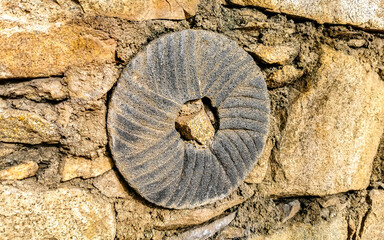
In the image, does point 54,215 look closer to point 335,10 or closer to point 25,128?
point 25,128

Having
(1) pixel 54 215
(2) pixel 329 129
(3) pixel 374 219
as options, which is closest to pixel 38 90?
(1) pixel 54 215

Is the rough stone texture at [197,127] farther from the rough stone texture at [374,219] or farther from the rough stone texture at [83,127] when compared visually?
the rough stone texture at [374,219]

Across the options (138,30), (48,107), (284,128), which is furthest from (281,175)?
(48,107)

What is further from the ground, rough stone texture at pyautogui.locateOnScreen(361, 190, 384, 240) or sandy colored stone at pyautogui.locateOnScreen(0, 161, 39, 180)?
sandy colored stone at pyautogui.locateOnScreen(0, 161, 39, 180)

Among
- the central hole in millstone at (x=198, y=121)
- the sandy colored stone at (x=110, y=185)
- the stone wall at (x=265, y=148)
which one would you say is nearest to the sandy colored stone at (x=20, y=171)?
the stone wall at (x=265, y=148)

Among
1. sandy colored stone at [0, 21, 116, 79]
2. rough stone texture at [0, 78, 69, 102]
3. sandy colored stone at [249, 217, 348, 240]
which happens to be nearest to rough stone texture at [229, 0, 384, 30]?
sandy colored stone at [0, 21, 116, 79]

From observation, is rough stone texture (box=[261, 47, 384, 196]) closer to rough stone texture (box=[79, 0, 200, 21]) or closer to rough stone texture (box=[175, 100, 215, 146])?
rough stone texture (box=[175, 100, 215, 146])

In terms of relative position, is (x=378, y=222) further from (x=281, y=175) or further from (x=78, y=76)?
(x=78, y=76)
